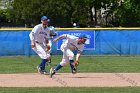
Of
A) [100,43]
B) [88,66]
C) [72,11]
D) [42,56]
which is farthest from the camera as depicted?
[72,11]

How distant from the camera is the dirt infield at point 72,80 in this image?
13.7 meters

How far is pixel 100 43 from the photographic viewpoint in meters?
30.0

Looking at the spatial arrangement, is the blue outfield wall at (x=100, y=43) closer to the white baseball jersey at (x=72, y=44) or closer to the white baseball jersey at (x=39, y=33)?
the white baseball jersey at (x=39, y=33)

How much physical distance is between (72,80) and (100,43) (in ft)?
50.4

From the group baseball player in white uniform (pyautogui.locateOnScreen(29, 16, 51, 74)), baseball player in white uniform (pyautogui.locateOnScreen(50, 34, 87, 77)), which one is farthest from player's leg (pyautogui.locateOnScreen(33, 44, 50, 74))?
baseball player in white uniform (pyautogui.locateOnScreen(50, 34, 87, 77))

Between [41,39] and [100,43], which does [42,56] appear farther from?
[100,43]

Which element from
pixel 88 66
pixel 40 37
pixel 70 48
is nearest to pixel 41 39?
pixel 40 37

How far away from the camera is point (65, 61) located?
16.2m

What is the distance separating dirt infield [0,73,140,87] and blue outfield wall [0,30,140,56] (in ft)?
42.3

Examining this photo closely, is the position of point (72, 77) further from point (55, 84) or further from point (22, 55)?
point (22, 55)

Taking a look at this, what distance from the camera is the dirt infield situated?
1373cm
